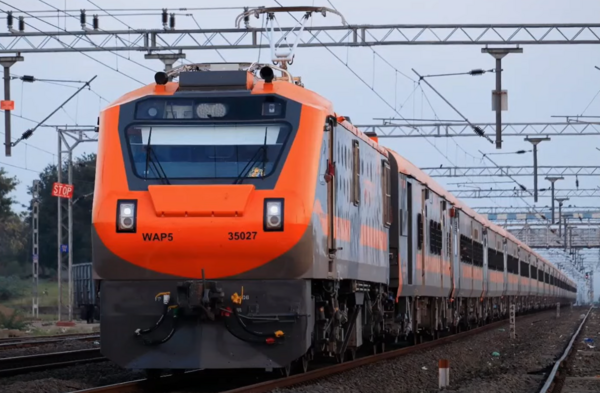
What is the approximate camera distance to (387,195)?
18500mm

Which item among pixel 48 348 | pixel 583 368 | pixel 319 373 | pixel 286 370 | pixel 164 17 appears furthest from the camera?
pixel 164 17

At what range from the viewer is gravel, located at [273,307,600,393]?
14203 mm

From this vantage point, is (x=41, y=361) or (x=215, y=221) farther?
(x=41, y=361)

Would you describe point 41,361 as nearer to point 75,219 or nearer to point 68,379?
point 68,379

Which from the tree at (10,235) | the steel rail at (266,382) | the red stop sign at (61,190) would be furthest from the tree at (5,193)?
the steel rail at (266,382)

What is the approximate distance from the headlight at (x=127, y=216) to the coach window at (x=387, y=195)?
21.8 ft

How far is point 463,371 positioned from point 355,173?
4557 mm

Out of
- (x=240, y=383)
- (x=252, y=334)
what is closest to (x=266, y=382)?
(x=252, y=334)

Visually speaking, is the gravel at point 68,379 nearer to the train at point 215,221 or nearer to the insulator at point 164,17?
the train at point 215,221

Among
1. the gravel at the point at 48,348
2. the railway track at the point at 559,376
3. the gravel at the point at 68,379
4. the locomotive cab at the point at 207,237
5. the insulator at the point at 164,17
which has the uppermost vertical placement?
the insulator at the point at 164,17

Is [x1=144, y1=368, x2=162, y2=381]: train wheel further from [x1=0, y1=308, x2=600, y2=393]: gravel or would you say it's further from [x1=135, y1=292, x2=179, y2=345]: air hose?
[x1=135, y1=292, x2=179, y2=345]: air hose

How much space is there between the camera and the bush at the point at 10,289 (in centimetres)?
6328

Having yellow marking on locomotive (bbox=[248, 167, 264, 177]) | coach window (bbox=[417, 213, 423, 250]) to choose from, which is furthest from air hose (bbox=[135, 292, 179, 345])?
coach window (bbox=[417, 213, 423, 250])

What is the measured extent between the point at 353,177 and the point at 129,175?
3.84 m
